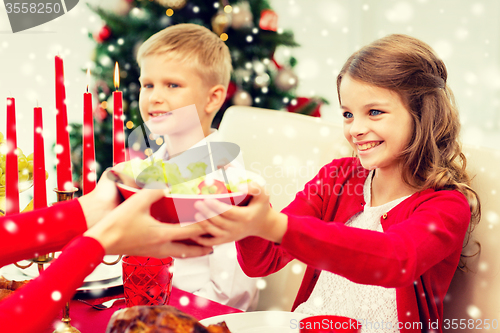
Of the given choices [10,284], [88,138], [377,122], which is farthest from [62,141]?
[377,122]

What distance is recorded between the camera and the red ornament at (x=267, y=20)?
1.85 meters

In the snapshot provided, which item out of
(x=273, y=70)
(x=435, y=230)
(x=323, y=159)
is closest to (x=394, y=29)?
(x=273, y=70)

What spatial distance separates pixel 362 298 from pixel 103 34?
1577 millimetres

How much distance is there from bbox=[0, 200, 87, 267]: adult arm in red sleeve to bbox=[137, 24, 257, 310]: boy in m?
0.59

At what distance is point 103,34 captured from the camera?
1.94m

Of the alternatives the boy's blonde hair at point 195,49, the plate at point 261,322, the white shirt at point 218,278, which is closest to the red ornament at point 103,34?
the boy's blonde hair at point 195,49

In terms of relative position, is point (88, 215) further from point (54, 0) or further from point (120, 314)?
point (54, 0)

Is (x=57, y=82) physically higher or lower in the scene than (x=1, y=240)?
higher

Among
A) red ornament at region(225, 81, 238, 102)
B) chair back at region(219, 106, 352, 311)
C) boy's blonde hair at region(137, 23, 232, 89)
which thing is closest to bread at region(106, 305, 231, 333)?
chair back at region(219, 106, 352, 311)

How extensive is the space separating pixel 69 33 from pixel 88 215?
2190mm

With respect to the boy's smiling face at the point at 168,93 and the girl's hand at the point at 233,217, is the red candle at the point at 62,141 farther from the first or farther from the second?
the boy's smiling face at the point at 168,93

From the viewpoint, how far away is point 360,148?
105 centimetres

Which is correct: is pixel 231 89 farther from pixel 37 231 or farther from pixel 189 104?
pixel 37 231

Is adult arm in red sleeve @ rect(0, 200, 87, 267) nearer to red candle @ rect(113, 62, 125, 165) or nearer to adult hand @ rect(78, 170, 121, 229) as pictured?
adult hand @ rect(78, 170, 121, 229)
